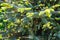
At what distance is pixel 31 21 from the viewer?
1853 mm

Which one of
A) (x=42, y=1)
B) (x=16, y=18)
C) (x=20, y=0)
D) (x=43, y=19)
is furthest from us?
(x=20, y=0)

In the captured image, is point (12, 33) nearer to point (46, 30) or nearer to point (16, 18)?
point (16, 18)

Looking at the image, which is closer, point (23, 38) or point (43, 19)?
point (43, 19)

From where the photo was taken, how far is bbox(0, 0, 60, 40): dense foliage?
182 cm

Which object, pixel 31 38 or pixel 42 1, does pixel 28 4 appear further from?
pixel 31 38

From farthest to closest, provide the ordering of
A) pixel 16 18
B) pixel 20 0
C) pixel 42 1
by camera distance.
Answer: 1. pixel 20 0
2. pixel 42 1
3. pixel 16 18

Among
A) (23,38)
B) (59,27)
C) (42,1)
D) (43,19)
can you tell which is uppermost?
(42,1)

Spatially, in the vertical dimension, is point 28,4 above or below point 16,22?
above

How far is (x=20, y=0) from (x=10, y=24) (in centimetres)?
42

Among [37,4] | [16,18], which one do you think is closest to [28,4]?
[37,4]

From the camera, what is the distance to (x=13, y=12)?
1.94 metres

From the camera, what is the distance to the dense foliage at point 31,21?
1.82m

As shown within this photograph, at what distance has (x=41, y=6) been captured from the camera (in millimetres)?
2014

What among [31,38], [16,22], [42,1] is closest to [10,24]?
[16,22]
